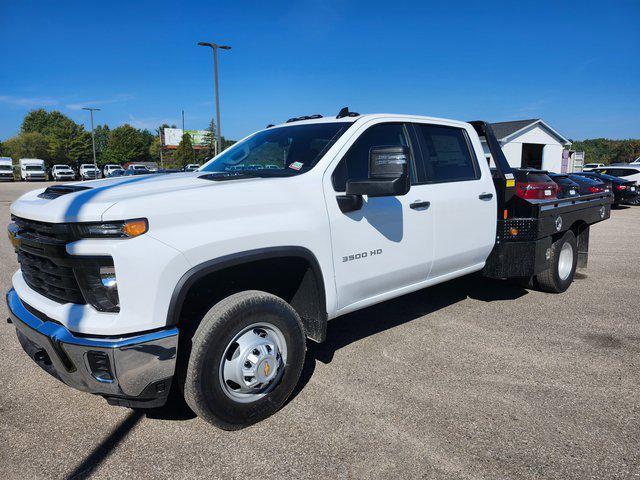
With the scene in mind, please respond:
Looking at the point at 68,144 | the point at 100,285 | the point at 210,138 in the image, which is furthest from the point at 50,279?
the point at 68,144

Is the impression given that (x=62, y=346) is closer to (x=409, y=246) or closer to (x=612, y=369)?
(x=409, y=246)

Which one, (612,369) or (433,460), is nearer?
(433,460)

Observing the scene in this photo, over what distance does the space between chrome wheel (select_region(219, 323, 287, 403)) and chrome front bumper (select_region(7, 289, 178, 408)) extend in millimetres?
375

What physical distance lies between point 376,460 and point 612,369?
2329mm

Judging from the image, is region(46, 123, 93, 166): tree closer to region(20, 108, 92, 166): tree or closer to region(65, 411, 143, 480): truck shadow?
region(20, 108, 92, 166): tree

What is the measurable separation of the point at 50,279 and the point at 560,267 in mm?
5487

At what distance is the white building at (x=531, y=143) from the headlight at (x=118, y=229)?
105 feet

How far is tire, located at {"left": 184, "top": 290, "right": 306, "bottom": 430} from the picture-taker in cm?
261

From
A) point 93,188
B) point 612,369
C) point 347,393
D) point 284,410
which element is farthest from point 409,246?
point 93,188

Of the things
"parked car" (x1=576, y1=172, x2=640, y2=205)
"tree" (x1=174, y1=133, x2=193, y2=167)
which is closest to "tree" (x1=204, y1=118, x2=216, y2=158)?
"tree" (x1=174, y1=133, x2=193, y2=167)

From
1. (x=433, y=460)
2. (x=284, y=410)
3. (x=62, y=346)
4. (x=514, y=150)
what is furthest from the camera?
(x=514, y=150)

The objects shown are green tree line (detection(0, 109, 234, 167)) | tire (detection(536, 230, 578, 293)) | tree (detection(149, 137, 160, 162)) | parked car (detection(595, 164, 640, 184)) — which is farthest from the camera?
tree (detection(149, 137, 160, 162))

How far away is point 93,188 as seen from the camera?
2846mm

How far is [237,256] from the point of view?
105 inches
